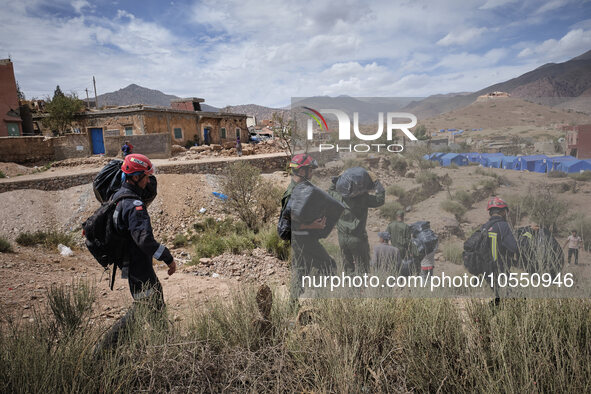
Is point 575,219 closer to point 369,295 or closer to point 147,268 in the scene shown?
point 369,295

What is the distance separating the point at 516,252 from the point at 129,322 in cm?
340

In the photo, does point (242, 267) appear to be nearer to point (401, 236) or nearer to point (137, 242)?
point (137, 242)

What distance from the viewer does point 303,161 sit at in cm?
324

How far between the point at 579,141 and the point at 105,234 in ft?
14.3

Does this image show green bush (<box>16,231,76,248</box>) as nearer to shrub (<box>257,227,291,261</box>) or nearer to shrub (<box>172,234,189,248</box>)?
shrub (<box>172,234,189,248</box>)

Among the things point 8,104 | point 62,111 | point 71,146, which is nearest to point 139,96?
point 8,104

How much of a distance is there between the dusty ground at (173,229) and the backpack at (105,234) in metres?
0.45

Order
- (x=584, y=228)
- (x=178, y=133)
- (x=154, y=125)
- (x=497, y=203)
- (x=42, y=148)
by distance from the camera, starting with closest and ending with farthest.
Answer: (x=584, y=228) < (x=497, y=203) < (x=42, y=148) < (x=154, y=125) < (x=178, y=133)

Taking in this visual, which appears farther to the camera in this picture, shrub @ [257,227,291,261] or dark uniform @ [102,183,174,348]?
shrub @ [257,227,291,261]

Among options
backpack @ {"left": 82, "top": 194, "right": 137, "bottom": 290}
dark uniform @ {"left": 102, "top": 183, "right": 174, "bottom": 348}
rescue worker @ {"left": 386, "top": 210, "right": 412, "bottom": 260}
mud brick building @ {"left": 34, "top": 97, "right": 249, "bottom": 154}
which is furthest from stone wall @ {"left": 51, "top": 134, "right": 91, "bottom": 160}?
rescue worker @ {"left": 386, "top": 210, "right": 412, "bottom": 260}

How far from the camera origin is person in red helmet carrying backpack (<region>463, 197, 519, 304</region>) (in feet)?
9.59

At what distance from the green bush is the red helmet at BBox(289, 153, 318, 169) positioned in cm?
1017

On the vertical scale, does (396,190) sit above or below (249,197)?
above

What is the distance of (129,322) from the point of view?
2.66 metres
